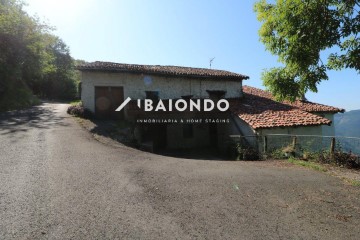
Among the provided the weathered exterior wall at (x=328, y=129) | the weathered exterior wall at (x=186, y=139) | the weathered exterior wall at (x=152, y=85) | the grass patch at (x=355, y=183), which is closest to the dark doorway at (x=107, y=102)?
the weathered exterior wall at (x=152, y=85)

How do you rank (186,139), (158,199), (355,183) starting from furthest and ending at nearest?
(186,139) < (355,183) < (158,199)

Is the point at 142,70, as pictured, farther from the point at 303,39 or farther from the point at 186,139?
the point at 303,39

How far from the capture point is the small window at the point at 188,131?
19.0 meters

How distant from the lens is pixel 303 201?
623 centimetres

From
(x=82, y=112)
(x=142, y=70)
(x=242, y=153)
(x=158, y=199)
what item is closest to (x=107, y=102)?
(x=82, y=112)

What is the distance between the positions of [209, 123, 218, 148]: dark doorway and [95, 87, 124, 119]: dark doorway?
6761 mm

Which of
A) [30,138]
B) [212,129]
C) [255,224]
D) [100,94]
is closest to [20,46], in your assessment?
[100,94]

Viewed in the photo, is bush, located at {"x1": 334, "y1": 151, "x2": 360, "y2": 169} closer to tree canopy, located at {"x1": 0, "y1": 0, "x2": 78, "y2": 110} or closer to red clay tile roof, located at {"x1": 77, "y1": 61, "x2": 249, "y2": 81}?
red clay tile roof, located at {"x1": 77, "y1": 61, "x2": 249, "y2": 81}

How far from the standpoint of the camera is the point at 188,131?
1917 centimetres

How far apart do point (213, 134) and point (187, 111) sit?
3.18 metres

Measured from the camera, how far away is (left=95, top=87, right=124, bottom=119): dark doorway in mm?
16906

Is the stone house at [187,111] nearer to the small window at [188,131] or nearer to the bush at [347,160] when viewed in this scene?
the small window at [188,131]

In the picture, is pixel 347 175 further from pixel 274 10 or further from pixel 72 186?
pixel 72 186

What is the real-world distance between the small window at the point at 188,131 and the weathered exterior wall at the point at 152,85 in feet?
7.60
